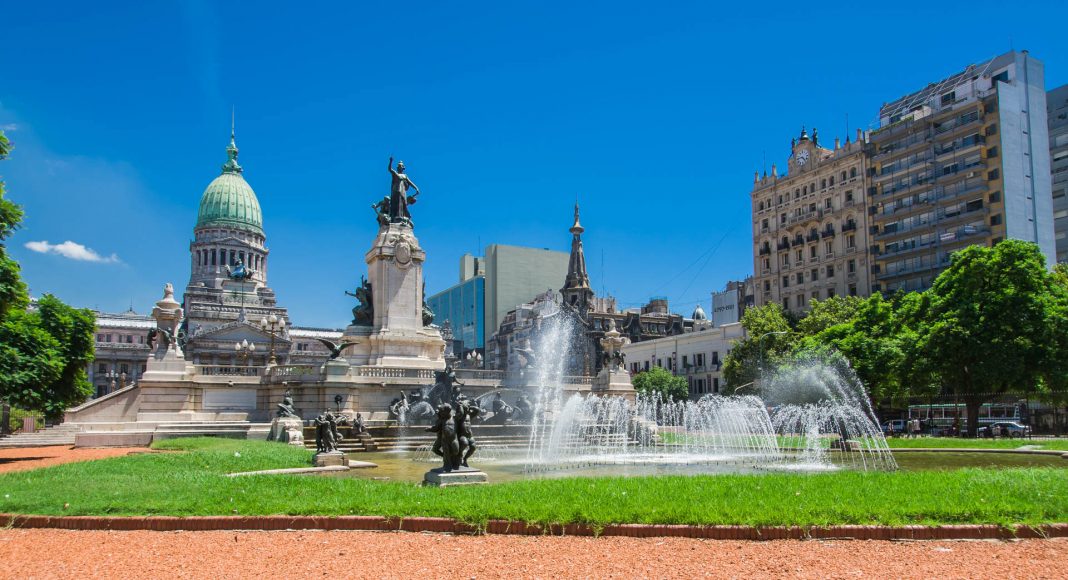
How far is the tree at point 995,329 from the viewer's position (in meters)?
37.6

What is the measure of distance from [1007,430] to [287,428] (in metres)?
37.4

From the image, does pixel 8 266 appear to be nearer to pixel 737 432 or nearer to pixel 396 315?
pixel 396 315

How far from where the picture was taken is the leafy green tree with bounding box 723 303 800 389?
60250 millimetres

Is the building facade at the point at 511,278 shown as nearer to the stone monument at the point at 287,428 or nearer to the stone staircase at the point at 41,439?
the stone staircase at the point at 41,439

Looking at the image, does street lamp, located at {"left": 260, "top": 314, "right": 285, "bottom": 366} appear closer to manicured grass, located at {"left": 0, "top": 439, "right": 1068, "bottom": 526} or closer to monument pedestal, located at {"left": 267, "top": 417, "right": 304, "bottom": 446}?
monument pedestal, located at {"left": 267, "top": 417, "right": 304, "bottom": 446}

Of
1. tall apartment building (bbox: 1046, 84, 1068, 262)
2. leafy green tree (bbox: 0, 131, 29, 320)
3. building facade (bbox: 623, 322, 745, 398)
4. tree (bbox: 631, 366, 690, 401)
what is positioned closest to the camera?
leafy green tree (bbox: 0, 131, 29, 320)

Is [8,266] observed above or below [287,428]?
above

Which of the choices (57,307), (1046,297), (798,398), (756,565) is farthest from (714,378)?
(756,565)

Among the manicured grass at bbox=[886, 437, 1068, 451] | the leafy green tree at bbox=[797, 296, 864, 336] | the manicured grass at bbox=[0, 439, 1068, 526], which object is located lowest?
the manicured grass at bbox=[886, 437, 1068, 451]

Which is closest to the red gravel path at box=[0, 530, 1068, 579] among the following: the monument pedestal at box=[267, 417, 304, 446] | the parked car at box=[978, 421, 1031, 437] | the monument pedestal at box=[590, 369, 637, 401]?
the monument pedestal at box=[267, 417, 304, 446]

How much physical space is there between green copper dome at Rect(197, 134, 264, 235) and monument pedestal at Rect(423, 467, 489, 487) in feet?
422

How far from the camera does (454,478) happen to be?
16609 mm

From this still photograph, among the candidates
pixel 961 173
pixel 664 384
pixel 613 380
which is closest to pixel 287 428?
pixel 613 380

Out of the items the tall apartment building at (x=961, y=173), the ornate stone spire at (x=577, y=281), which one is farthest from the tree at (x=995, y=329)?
the ornate stone spire at (x=577, y=281)
